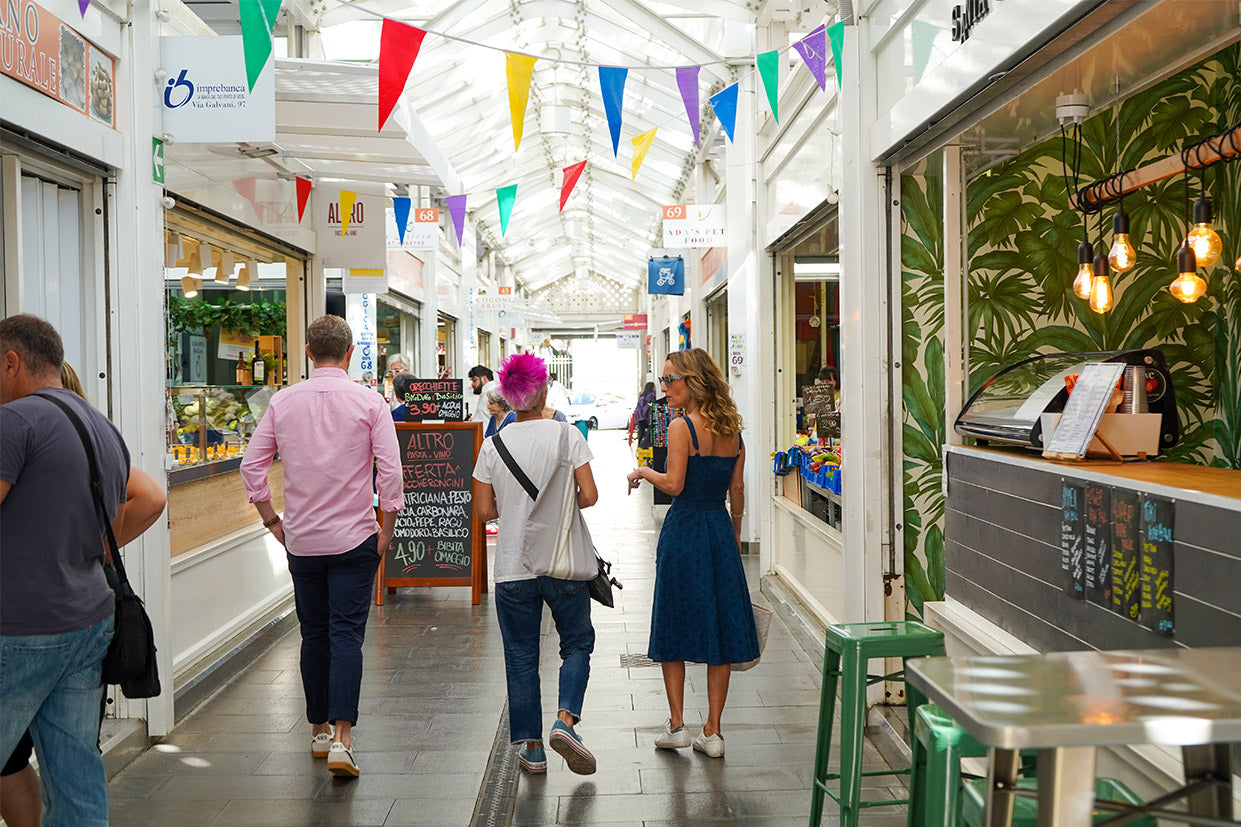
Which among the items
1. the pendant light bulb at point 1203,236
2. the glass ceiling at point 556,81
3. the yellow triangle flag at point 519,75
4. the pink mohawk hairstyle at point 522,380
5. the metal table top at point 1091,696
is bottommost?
the metal table top at point 1091,696

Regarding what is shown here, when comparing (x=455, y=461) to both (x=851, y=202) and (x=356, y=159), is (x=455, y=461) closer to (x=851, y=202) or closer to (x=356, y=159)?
(x=356, y=159)

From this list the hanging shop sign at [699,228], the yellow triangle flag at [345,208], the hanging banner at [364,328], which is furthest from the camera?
the hanging banner at [364,328]

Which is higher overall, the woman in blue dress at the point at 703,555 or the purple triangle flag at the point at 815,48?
the purple triangle flag at the point at 815,48

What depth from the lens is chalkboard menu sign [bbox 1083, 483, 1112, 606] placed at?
2551 millimetres

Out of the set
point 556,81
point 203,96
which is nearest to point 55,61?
point 203,96

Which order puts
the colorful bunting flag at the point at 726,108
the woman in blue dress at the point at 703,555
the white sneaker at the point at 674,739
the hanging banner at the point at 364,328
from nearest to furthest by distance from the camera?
1. the woman in blue dress at the point at 703,555
2. the white sneaker at the point at 674,739
3. the colorful bunting flag at the point at 726,108
4. the hanging banner at the point at 364,328

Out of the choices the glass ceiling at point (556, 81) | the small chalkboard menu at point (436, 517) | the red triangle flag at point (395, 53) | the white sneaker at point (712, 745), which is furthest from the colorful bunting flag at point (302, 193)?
the white sneaker at point (712, 745)

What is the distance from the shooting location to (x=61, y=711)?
261cm

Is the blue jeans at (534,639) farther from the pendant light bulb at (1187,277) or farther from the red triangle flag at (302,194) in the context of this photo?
the red triangle flag at (302,194)

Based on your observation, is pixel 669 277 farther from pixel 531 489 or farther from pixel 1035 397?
pixel 1035 397

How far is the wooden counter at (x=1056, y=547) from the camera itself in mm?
2119

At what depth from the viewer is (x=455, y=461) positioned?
727 centimetres

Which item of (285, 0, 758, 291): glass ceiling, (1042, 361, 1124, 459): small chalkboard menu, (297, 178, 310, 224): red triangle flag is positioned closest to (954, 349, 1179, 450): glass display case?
(1042, 361, 1124, 459): small chalkboard menu

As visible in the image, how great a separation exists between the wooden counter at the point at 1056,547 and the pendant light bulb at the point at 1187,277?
0.62m
